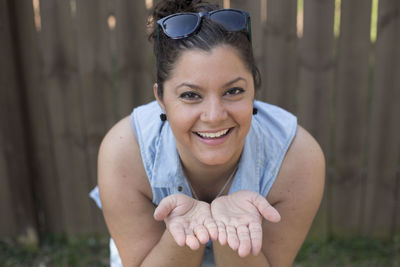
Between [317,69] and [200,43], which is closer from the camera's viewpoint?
[200,43]

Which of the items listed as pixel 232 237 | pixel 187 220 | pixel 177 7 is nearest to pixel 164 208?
pixel 187 220

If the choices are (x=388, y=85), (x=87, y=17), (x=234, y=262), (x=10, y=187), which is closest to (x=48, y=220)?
(x=10, y=187)

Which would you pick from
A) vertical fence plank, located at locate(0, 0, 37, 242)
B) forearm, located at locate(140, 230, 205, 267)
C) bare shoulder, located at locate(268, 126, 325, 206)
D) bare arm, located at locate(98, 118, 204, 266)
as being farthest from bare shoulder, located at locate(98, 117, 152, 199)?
vertical fence plank, located at locate(0, 0, 37, 242)

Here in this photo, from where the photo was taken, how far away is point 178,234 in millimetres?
1689

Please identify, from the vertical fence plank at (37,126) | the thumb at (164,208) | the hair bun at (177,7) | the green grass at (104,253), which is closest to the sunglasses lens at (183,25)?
the hair bun at (177,7)

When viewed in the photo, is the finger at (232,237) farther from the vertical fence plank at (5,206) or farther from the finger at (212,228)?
the vertical fence plank at (5,206)

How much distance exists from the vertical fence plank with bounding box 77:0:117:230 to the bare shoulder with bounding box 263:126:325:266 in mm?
1562

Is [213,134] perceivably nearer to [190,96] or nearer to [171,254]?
[190,96]

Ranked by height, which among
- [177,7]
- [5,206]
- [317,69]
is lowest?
[5,206]

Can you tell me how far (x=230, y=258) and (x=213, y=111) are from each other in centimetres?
65

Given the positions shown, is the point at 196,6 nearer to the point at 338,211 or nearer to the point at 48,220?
the point at 338,211

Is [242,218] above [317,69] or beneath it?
beneath

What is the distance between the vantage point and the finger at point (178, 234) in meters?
1.67

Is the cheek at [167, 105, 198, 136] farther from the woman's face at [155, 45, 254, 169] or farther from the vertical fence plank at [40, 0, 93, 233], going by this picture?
the vertical fence plank at [40, 0, 93, 233]
